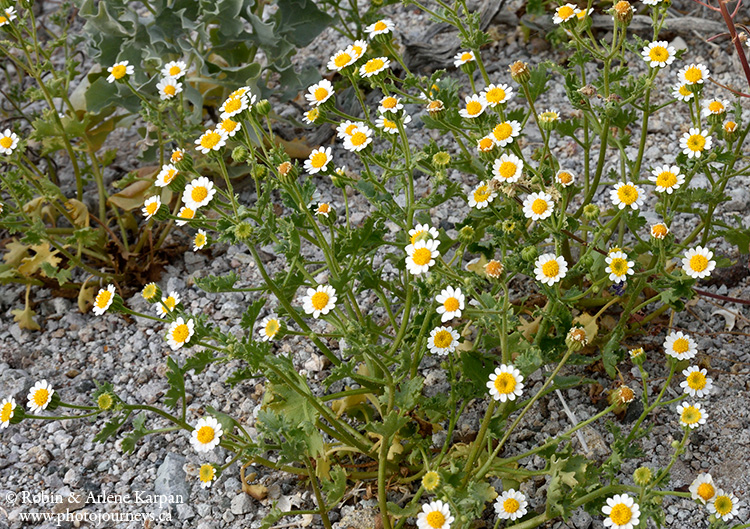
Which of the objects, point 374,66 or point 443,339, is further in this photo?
point 374,66

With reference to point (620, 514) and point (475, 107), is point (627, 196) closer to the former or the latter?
point (475, 107)

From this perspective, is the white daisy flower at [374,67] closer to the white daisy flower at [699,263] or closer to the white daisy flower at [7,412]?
the white daisy flower at [699,263]

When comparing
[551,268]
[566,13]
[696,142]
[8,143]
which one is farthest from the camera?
[8,143]

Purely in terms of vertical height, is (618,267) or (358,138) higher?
(358,138)

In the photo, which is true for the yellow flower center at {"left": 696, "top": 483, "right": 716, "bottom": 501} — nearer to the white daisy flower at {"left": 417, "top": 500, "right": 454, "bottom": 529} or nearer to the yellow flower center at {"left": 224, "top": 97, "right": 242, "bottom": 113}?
the white daisy flower at {"left": 417, "top": 500, "right": 454, "bottom": 529}

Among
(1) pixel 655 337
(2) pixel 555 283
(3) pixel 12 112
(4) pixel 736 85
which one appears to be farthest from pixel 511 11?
(3) pixel 12 112

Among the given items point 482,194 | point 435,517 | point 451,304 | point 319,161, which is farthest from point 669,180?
point 435,517

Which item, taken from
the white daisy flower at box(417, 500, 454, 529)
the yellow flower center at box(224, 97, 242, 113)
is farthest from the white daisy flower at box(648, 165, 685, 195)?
the yellow flower center at box(224, 97, 242, 113)
